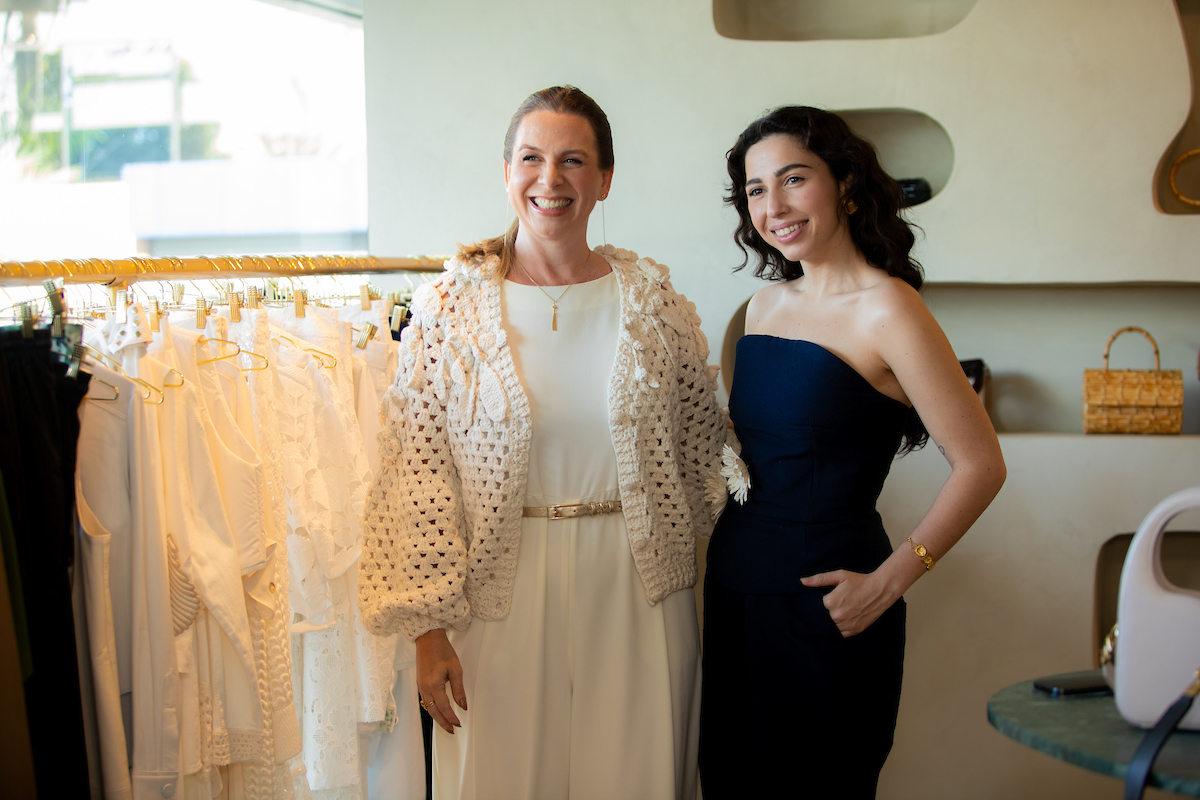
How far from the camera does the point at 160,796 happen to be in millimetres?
1321

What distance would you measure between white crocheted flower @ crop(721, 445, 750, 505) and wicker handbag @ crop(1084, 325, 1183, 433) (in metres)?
1.27

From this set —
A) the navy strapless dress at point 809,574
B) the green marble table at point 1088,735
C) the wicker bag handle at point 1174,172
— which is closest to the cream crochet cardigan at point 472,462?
the navy strapless dress at point 809,574

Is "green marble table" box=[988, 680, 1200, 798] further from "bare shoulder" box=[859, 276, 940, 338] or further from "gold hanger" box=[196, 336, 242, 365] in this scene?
"gold hanger" box=[196, 336, 242, 365]

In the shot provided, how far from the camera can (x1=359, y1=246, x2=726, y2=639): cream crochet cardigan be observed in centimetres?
143

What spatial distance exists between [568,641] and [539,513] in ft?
0.74

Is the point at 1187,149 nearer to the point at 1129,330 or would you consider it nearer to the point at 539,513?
the point at 1129,330

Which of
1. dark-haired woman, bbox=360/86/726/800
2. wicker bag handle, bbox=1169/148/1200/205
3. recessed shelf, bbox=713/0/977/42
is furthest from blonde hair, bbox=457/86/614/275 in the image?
wicker bag handle, bbox=1169/148/1200/205

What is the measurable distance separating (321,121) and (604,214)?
1100 mm

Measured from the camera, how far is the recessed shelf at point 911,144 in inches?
97.9

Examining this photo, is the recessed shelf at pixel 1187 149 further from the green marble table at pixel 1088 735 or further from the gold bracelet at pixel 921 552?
the green marble table at pixel 1088 735

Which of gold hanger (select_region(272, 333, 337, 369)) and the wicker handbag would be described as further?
the wicker handbag

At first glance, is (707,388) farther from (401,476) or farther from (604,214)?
(604,214)

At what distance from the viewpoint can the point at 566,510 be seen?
4.85ft

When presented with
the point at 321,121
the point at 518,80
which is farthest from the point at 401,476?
the point at 321,121
